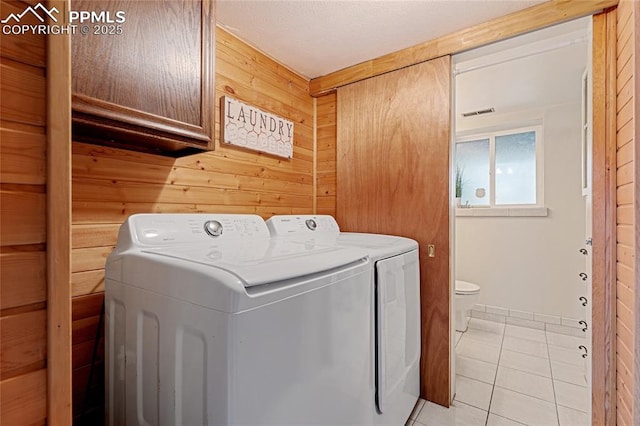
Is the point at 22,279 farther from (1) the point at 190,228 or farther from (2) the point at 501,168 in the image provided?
(2) the point at 501,168

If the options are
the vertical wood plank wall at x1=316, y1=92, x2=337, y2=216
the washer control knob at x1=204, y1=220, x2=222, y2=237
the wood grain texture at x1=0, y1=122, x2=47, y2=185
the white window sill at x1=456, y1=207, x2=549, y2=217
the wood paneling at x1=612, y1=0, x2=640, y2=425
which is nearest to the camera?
the wood grain texture at x1=0, y1=122, x2=47, y2=185

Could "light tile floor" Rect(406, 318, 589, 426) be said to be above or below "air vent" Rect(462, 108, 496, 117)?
below

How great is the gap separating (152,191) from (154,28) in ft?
2.22

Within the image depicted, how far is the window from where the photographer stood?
3.00 m

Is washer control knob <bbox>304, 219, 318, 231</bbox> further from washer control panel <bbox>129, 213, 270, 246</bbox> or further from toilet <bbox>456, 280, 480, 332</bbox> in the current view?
toilet <bbox>456, 280, 480, 332</bbox>

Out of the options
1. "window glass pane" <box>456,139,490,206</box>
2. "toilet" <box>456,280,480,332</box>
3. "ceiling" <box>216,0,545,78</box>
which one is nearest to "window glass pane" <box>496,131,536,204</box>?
"window glass pane" <box>456,139,490,206</box>

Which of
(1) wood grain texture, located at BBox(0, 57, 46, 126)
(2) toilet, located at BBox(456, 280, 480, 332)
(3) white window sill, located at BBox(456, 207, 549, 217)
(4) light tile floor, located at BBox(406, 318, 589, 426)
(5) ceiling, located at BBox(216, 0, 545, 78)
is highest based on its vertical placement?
(5) ceiling, located at BBox(216, 0, 545, 78)

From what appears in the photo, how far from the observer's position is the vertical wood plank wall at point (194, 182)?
1220mm

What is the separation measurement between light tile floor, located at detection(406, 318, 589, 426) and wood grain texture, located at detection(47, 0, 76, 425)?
5.53 ft

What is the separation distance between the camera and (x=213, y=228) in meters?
1.38

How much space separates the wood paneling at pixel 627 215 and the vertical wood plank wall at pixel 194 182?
1.58m

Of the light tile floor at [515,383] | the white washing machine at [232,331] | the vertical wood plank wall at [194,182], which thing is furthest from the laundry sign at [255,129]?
the light tile floor at [515,383]

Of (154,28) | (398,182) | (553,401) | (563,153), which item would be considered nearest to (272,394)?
(154,28)

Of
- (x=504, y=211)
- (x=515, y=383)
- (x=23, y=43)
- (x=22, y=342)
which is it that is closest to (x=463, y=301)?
(x=515, y=383)
